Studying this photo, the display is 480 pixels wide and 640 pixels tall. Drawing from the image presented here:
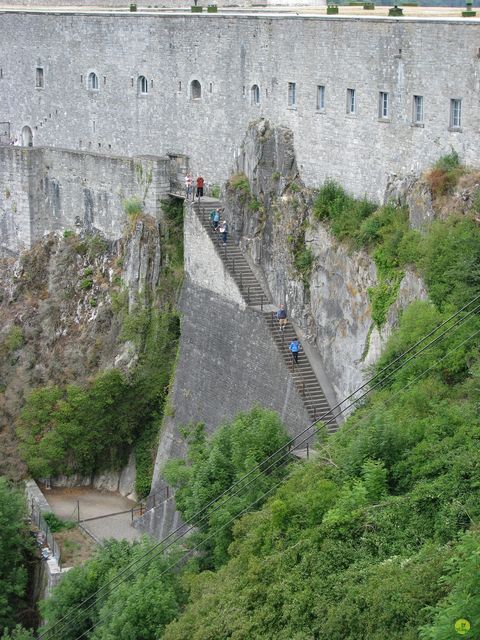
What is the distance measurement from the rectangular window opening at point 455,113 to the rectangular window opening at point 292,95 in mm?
5930

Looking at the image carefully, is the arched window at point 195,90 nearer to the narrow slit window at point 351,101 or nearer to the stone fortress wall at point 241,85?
the stone fortress wall at point 241,85

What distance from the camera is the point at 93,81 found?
46.4 metres

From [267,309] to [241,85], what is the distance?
6398 millimetres

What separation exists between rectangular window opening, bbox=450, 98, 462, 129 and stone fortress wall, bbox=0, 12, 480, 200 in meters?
0.13

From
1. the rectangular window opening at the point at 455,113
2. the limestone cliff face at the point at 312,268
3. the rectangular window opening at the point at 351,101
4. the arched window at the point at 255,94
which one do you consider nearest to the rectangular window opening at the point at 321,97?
the rectangular window opening at the point at 351,101

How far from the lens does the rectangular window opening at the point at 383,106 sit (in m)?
34.6

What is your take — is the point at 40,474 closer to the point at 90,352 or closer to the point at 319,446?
the point at 90,352

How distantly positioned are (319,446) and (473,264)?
4755 mm

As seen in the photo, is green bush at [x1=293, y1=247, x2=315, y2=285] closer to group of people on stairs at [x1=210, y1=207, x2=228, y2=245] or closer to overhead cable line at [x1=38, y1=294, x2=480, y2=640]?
group of people on stairs at [x1=210, y1=207, x2=228, y2=245]

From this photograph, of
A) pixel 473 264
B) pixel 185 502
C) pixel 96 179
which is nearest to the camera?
pixel 473 264

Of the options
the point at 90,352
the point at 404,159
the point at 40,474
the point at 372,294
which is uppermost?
the point at 404,159

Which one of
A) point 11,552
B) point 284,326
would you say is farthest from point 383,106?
point 11,552

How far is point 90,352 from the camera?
42.0m

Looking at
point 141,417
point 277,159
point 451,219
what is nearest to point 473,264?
point 451,219
